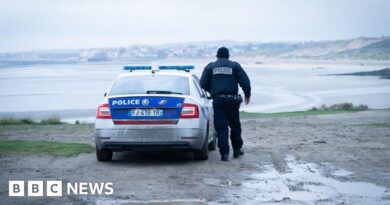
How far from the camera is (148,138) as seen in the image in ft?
35.1

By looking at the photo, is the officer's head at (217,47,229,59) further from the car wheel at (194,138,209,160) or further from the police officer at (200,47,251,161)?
the car wheel at (194,138,209,160)

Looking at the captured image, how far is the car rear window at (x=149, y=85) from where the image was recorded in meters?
11.3

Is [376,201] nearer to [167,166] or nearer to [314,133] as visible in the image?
[167,166]

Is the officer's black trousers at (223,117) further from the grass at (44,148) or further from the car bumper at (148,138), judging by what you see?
the grass at (44,148)

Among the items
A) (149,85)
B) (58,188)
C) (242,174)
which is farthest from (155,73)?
(58,188)

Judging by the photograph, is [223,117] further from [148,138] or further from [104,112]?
[104,112]

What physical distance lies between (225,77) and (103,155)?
8.03ft

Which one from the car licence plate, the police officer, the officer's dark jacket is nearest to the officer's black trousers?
the police officer

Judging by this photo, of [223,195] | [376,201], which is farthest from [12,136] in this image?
[376,201]

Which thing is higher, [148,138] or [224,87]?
[224,87]

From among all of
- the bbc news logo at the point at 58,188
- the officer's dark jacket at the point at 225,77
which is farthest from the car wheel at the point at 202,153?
the bbc news logo at the point at 58,188

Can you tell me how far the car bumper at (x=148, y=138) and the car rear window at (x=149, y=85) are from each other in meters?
0.79

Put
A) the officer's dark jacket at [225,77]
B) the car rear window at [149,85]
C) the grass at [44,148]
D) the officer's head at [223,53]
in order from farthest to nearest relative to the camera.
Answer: the grass at [44,148], the officer's head at [223,53], the officer's dark jacket at [225,77], the car rear window at [149,85]

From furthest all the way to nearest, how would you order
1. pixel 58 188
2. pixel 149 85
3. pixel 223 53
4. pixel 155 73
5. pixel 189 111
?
1. pixel 155 73
2. pixel 223 53
3. pixel 149 85
4. pixel 189 111
5. pixel 58 188
